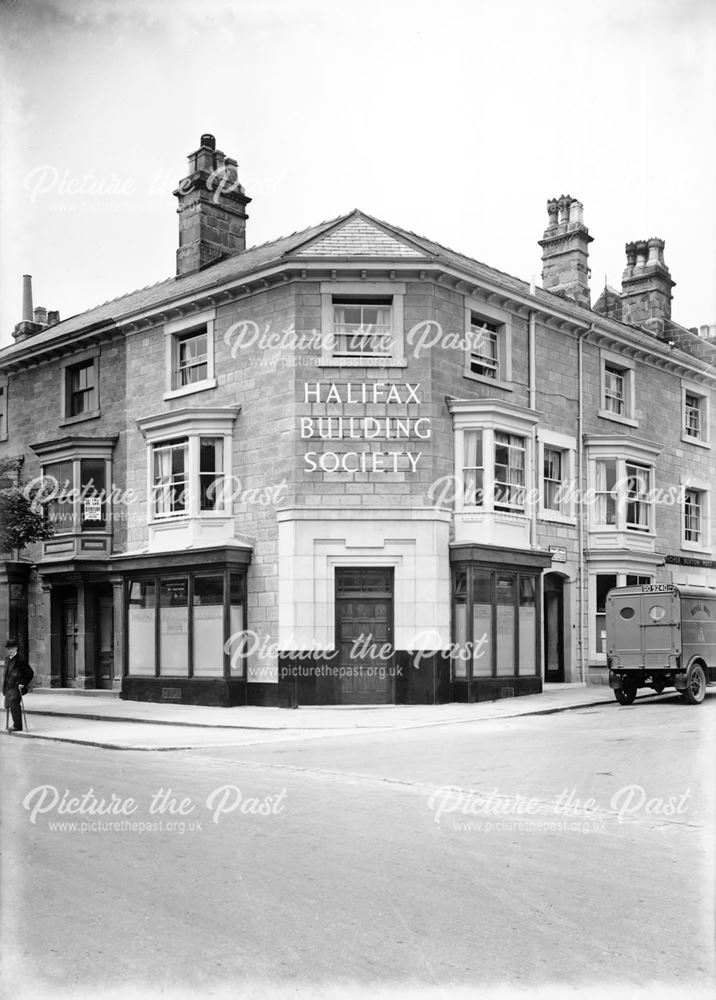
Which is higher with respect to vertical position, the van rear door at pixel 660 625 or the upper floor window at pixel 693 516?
the upper floor window at pixel 693 516

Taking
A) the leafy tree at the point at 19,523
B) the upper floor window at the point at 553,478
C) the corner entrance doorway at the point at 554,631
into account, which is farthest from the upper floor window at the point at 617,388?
the leafy tree at the point at 19,523

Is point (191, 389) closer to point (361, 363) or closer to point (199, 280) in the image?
point (199, 280)

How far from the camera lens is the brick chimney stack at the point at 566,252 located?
32.2 m

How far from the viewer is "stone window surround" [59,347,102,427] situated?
28.1m

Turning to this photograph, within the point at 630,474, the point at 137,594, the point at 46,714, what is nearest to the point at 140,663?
the point at 137,594

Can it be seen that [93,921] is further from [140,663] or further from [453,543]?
[140,663]

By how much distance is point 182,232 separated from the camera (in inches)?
1141

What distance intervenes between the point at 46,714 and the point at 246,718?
4611 mm

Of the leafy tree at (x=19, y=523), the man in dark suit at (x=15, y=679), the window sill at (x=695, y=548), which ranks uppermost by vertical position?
the leafy tree at (x=19, y=523)

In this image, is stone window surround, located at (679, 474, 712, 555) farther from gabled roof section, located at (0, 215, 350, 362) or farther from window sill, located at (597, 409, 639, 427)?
gabled roof section, located at (0, 215, 350, 362)

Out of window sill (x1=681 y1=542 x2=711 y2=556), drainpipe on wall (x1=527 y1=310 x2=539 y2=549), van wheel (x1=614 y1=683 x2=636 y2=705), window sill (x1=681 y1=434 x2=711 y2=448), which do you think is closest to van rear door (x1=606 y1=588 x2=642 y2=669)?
van wheel (x1=614 y1=683 x2=636 y2=705)

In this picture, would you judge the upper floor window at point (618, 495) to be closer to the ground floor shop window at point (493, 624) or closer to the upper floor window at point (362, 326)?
the ground floor shop window at point (493, 624)

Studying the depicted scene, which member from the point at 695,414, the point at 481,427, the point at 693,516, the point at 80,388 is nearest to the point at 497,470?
the point at 481,427

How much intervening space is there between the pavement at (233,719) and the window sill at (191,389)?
7.39 metres
